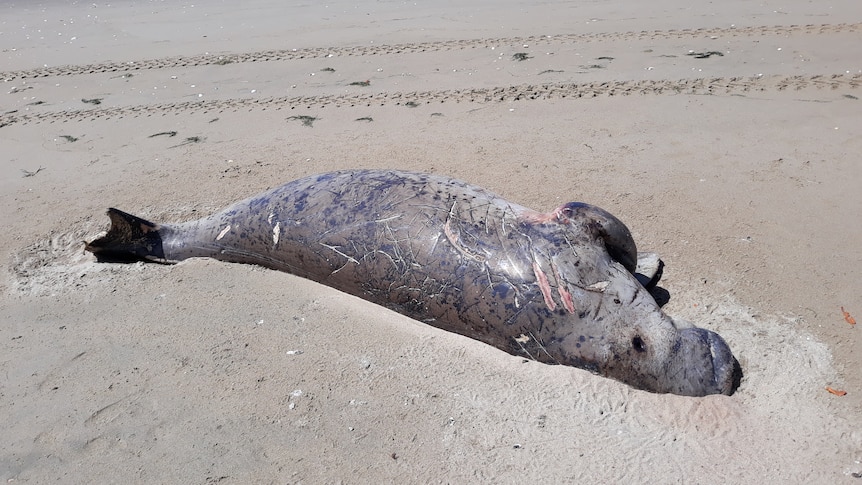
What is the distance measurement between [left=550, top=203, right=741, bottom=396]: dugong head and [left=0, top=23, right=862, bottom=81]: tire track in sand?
17.3 feet

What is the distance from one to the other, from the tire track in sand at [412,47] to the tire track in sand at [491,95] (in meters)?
1.28

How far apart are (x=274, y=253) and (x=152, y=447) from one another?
1.36m

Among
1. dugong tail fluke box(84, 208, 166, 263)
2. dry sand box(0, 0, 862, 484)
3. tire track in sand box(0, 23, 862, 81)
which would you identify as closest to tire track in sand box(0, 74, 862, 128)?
dry sand box(0, 0, 862, 484)

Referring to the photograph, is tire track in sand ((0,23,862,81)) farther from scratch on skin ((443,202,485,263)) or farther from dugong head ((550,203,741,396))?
dugong head ((550,203,741,396))

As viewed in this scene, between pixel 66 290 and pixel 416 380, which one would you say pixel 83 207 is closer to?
pixel 66 290

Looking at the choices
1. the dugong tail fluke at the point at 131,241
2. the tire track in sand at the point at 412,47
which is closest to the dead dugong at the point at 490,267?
the dugong tail fluke at the point at 131,241

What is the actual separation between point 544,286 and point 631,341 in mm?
459

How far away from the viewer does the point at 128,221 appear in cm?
450

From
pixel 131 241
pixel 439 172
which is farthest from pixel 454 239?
pixel 131 241

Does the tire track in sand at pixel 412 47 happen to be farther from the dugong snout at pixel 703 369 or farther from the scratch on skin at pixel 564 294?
the dugong snout at pixel 703 369

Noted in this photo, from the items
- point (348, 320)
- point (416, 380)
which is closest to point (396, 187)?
point (348, 320)

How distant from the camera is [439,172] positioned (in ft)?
18.0

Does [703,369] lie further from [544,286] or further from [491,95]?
[491,95]

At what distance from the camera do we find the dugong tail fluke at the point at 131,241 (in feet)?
14.8
